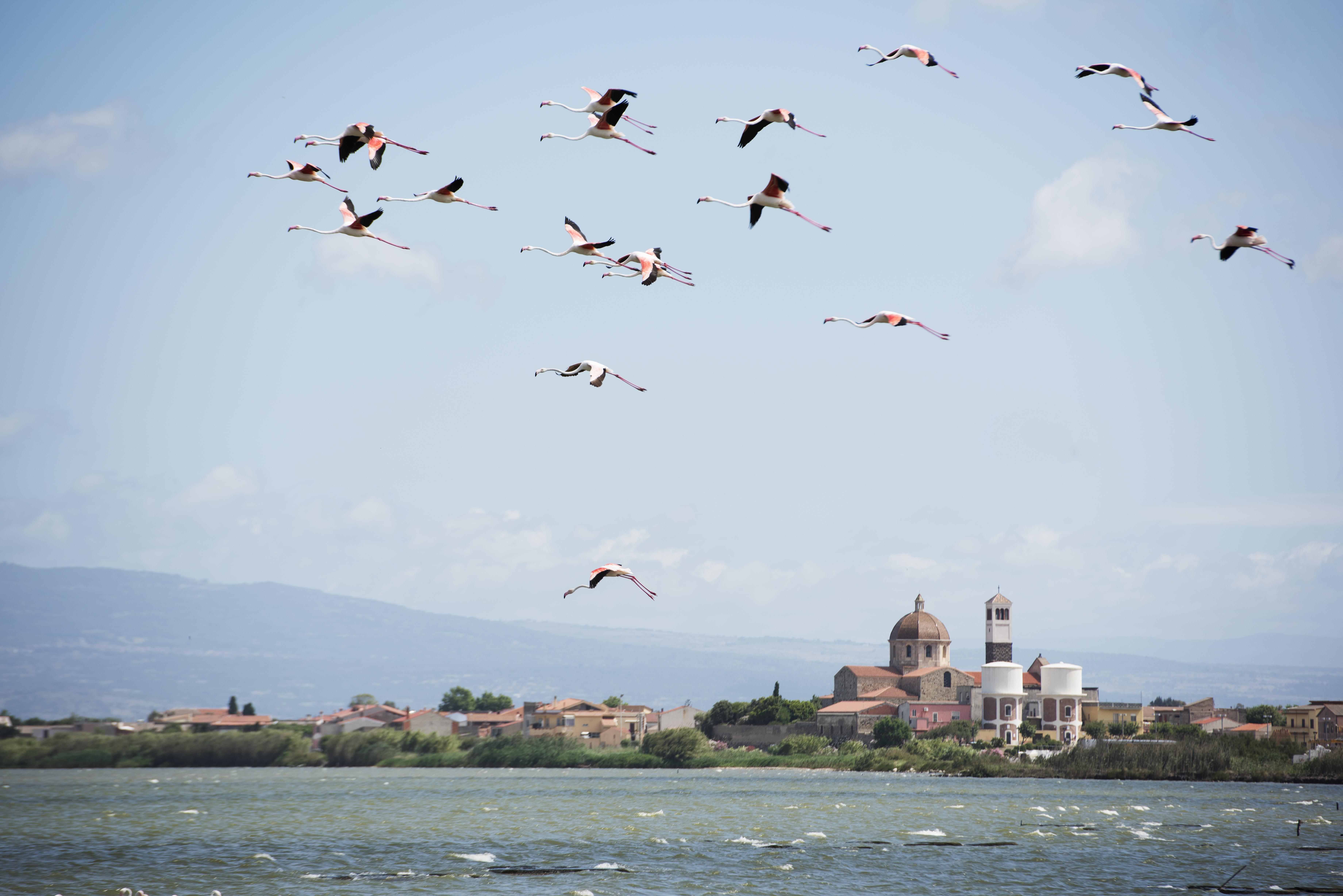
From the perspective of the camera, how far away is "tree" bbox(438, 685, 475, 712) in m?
153

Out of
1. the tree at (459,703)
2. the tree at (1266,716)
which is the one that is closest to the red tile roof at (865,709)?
the tree at (1266,716)

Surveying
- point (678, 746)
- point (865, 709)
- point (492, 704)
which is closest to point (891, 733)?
point (865, 709)

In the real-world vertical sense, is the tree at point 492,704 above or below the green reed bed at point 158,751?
above

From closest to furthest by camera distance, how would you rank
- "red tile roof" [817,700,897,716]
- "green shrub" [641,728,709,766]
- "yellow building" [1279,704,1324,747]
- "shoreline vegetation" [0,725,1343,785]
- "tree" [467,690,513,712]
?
1. "shoreline vegetation" [0,725,1343,785]
2. "yellow building" [1279,704,1324,747]
3. "green shrub" [641,728,709,766]
4. "red tile roof" [817,700,897,716]
5. "tree" [467,690,513,712]

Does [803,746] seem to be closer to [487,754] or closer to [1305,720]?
[487,754]

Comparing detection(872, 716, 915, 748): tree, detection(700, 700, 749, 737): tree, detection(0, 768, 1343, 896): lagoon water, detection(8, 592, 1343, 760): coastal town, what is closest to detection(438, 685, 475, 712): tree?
detection(8, 592, 1343, 760): coastal town

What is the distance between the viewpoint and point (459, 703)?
154500 mm

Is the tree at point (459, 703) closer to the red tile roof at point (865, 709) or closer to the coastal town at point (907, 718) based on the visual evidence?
the coastal town at point (907, 718)

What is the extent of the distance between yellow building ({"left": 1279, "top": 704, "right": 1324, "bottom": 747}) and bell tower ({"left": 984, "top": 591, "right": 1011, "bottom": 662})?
81.7 ft

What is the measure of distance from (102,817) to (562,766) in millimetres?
57136

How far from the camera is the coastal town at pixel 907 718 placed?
109188 millimetres

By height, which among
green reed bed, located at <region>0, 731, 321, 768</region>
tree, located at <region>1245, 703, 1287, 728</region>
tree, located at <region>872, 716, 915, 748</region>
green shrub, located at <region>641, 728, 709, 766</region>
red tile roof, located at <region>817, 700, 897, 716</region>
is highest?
tree, located at <region>1245, 703, 1287, 728</region>

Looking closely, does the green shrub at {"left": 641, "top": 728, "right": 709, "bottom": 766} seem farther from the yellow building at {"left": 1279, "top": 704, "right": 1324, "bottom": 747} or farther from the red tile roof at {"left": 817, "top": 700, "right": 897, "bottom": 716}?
the yellow building at {"left": 1279, "top": 704, "right": 1324, "bottom": 747}

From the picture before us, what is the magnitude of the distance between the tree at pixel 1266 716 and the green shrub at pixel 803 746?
1368 inches
